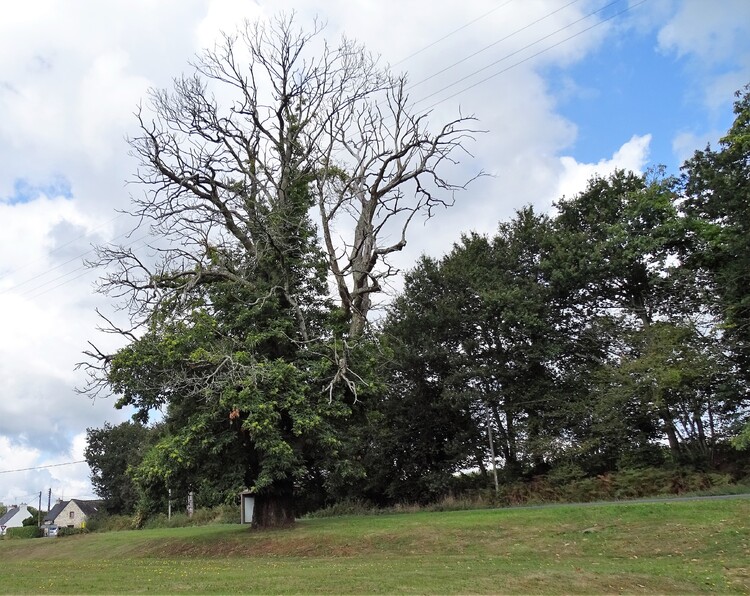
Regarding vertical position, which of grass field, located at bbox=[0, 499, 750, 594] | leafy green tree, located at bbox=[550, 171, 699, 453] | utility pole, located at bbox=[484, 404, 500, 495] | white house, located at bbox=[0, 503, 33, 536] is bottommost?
white house, located at bbox=[0, 503, 33, 536]

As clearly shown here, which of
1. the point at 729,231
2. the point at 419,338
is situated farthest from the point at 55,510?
the point at 729,231

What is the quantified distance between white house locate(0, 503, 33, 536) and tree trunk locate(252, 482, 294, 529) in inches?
3709

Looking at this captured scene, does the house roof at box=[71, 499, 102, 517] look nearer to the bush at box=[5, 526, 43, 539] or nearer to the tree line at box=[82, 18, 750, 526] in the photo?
the bush at box=[5, 526, 43, 539]

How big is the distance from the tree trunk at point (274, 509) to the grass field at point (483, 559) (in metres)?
2.33

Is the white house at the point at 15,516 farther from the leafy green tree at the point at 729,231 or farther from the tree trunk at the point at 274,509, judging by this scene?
the leafy green tree at the point at 729,231

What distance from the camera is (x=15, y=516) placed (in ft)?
324

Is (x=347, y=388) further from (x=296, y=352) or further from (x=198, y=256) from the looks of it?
(x=198, y=256)

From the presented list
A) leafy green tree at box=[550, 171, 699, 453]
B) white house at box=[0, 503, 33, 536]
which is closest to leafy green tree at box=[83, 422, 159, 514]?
white house at box=[0, 503, 33, 536]

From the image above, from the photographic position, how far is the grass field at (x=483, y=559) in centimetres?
943

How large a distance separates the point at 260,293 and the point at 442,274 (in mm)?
13590

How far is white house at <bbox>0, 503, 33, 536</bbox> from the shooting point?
96.7 m

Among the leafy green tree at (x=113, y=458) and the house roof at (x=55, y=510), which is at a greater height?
the leafy green tree at (x=113, y=458)

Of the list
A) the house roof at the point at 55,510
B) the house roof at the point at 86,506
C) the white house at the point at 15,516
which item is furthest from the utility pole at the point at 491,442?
the white house at the point at 15,516

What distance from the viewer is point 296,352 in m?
21.8
